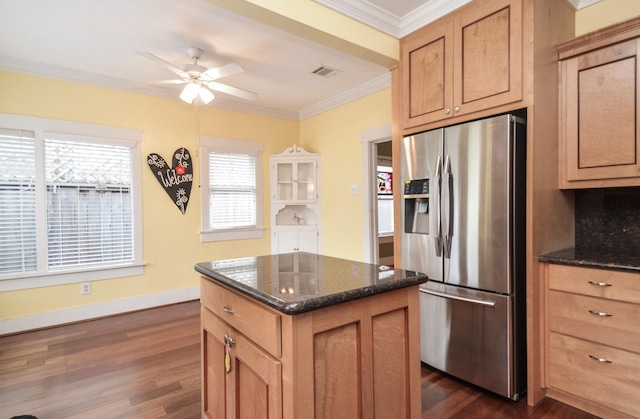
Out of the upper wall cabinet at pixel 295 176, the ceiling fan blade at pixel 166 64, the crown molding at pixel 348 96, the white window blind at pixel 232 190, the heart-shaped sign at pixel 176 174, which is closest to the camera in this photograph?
the ceiling fan blade at pixel 166 64

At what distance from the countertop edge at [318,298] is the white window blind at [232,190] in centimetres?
315

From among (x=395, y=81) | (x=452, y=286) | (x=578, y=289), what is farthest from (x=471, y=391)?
(x=395, y=81)

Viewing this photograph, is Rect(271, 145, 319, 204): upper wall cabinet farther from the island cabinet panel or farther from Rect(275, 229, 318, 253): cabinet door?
the island cabinet panel

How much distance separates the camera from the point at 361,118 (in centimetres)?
398

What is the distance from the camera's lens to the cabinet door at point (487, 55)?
194 cm

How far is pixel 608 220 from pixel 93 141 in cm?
462

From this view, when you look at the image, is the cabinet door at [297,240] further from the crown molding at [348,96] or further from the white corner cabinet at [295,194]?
the crown molding at [348,96]

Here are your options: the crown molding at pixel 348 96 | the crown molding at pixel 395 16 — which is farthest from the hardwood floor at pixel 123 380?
the crown molding at pixel 348 96

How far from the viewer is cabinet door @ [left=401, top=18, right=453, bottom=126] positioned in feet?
7.44

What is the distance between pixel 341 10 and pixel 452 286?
202 centimetres

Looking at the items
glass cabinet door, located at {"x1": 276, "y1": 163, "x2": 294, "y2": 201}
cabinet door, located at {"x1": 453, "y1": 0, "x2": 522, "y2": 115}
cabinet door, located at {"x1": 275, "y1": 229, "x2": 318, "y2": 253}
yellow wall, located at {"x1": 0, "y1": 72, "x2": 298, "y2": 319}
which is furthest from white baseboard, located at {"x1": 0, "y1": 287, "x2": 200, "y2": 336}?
cabinet door, located at {"x1": 453, "y1": 0, "x2": 522, "y2": 115}

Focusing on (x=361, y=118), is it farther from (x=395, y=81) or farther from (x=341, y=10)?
(x=341, y=10)

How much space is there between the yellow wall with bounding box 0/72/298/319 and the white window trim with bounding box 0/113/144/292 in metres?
0.06

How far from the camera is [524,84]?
1.91 metres
